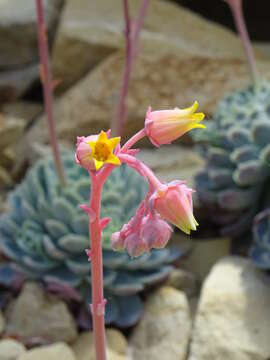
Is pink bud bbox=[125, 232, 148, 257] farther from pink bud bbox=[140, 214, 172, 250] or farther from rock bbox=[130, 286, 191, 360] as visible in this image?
rock bbox=[130, 286, 191, 360]

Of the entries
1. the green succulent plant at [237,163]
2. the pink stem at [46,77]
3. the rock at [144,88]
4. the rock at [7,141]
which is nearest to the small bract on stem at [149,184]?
the pink stem at [46,77]

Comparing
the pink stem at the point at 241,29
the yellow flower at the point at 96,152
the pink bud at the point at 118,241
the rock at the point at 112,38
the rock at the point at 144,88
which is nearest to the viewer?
the yellow flower at the point at 96,152

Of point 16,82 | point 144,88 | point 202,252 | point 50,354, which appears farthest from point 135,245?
point 16,82

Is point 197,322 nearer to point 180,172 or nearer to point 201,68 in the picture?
point 180,172

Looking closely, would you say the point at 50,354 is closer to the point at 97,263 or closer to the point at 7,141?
the point at 97,263

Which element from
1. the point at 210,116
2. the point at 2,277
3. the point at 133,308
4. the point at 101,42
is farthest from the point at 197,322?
the point at 101,42

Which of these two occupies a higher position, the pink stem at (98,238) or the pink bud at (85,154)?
the pink bud at (85,154)

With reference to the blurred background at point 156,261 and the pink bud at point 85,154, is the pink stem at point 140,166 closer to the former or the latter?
the pink bud at point 85,154

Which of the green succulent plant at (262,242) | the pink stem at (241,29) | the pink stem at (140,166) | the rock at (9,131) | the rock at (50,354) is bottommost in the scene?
the rock at (50,354)
